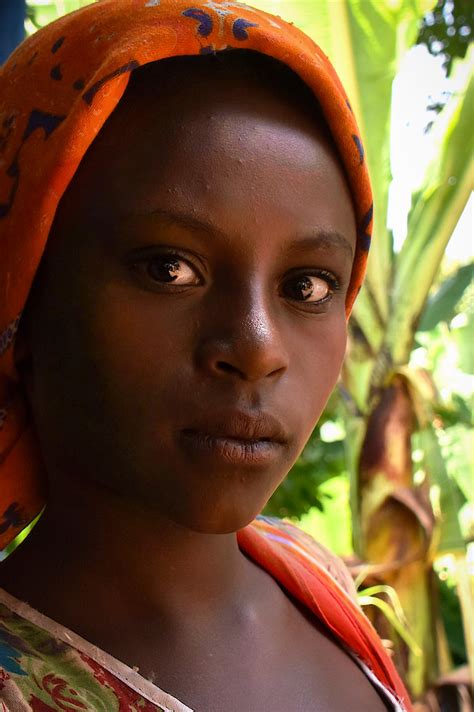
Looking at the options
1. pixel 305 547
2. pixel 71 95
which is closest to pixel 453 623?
pixel 305 547

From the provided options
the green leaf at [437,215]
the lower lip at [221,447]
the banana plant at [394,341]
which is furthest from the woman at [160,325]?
the green leaf at [437,215]

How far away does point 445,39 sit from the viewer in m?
2.36

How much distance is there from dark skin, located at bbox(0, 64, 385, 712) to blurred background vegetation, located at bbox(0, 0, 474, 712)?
4.23ft

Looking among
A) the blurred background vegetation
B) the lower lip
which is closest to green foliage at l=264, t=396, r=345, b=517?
the blurred background vegetation

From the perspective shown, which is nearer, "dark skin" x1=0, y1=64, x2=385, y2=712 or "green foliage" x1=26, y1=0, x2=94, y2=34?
"dark skin" x1=0, y1=64, x2=385, y2=712

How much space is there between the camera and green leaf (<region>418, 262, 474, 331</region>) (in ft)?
9.34

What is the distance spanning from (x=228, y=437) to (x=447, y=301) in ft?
7.31

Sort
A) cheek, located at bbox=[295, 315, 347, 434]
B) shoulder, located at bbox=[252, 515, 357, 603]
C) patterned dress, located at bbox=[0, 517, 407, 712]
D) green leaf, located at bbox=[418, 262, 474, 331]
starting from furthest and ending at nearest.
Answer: green leaf, located at bbox=[418, 262, 474, 331] < shoulder, located at bbox=[252, 515, 357, 603] < cheek, located at bbox=[295, 315, 347, 434] < patterned dress, located at bbox=[0, 517, 407, 712]

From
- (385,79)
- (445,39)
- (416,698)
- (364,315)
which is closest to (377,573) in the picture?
(416,698)

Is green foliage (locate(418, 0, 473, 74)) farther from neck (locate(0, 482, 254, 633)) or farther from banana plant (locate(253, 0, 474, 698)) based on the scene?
A: neck (locate(0, 482, 254, 633))

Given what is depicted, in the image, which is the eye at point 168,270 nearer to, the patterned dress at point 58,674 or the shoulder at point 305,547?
the patterned dress at point 58,674

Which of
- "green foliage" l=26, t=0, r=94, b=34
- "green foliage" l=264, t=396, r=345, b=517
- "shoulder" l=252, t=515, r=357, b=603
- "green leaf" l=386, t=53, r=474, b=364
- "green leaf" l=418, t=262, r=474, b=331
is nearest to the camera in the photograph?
"shoulder" l=252, t=515, r=357, b=603

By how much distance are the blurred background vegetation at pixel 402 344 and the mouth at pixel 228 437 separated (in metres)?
1.46

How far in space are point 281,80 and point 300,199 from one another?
15 cm
